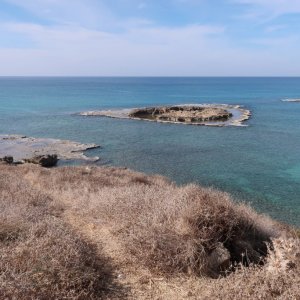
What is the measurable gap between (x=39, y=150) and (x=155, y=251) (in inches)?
1429

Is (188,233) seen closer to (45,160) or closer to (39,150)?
(45,160)

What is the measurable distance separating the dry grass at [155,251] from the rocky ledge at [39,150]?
83.4 feet

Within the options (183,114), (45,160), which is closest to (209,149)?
(45,160)

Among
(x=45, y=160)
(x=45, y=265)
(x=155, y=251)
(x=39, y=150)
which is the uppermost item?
(x=45, y=265)

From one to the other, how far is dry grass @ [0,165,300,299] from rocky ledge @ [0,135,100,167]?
25434mm

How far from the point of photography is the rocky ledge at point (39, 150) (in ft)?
121

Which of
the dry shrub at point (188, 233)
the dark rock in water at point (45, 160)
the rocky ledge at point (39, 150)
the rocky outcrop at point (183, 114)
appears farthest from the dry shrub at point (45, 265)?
the rocky outcrop at point (183, 114)

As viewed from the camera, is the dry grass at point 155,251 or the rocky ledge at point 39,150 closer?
the dry grass at point 155,251

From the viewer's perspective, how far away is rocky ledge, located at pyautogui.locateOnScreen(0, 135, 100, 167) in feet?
121

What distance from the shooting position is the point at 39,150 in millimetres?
42625

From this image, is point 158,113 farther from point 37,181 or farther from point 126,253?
point 126,253

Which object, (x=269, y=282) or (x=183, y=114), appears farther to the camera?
(x=183, y=114)

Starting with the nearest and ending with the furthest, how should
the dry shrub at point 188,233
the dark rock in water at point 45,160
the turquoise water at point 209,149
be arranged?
the dry shrub at point 188,233 → the turquoise water at point 209,149 → the dark rock in water at point 45,160

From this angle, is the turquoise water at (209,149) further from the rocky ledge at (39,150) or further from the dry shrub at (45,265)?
the dry shrub at (45,265)
